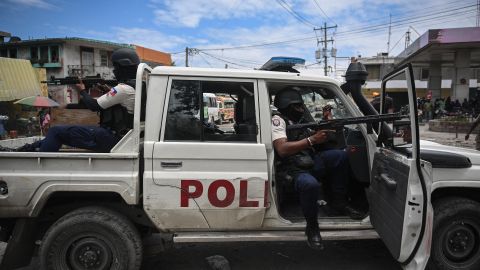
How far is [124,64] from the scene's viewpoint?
3.76 meters

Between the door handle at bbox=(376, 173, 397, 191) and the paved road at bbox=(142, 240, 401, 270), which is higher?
the door handle at bbox=(376, 173, 397, 191)

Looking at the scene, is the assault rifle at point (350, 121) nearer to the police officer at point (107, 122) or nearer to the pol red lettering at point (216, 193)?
the pol red lettering at point (216, 193)

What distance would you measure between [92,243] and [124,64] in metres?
1.74

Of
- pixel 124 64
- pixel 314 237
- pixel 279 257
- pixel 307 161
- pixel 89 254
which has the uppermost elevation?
pixel 124 64

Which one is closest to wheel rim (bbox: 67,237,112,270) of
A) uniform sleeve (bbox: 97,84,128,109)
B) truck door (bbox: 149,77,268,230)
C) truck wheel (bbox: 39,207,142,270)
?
truck wheel (bbox: 39,207,142,270)

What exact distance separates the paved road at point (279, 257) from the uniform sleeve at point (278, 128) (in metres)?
1.40

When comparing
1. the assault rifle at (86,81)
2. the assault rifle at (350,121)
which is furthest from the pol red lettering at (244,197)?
the assault rifle at (86,81)

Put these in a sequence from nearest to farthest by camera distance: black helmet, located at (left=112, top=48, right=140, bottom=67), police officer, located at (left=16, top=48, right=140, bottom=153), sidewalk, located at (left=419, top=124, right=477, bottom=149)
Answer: police officer, located at (left=16, top=48, right=140, bottom=153), black helmet, located at (left=112, top=48, right=140, bottom=67), sidewalk, located at (left=419, top=124, right=477, bottom=149)

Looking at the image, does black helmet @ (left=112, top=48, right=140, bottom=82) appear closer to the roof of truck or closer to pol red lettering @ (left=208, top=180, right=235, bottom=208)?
the roof of truck

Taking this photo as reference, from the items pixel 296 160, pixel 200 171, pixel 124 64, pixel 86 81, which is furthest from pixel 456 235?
pixel 86 81

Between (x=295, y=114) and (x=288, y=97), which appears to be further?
(x=295, y=114)

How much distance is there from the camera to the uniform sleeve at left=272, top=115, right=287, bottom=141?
3.51m

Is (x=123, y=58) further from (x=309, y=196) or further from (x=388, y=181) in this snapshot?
(x=388, y=181)

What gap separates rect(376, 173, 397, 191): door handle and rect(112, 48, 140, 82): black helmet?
2.62 m
